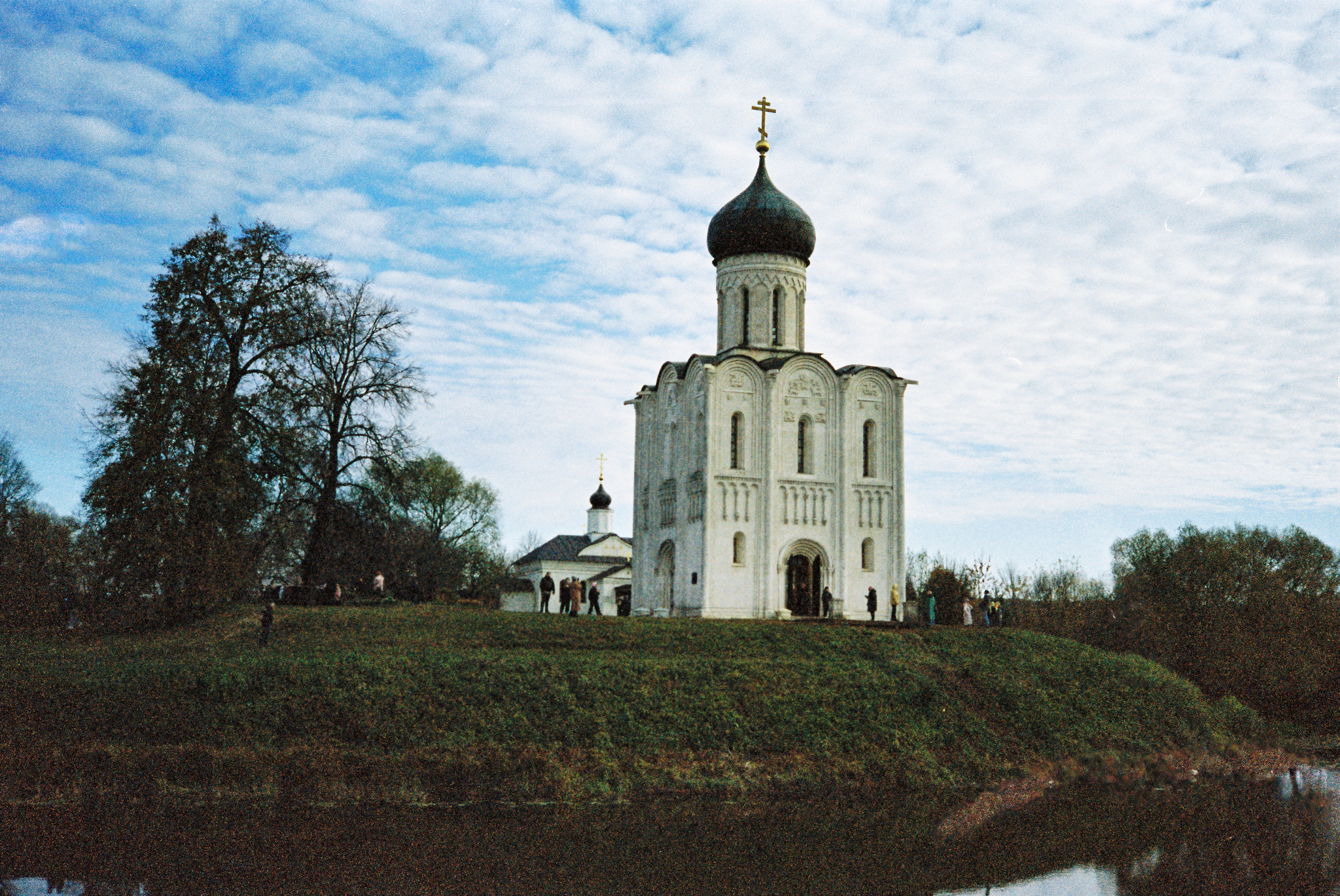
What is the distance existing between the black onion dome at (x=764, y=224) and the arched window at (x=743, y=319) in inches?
46.4

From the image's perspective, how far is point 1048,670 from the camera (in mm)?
24484

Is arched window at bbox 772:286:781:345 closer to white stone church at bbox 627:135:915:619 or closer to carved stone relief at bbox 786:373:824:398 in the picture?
white stone church at bbox 627:135:915:619

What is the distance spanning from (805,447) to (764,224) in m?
6.50

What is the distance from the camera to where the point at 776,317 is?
3359cm

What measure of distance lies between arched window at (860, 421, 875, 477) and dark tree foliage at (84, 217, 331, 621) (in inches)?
592

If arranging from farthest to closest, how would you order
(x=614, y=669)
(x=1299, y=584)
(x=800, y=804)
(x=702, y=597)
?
1. (x=1299, y=584)
2. (x=702, y=597)
3. (x=614, y=669)
4. (x=800, y=804)

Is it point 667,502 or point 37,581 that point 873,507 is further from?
point 37,581

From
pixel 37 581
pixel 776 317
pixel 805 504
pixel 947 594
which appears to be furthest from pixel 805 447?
pixel 37 581

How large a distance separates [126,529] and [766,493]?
15671mm

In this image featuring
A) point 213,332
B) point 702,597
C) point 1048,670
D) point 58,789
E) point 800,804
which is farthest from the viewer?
point 702,597

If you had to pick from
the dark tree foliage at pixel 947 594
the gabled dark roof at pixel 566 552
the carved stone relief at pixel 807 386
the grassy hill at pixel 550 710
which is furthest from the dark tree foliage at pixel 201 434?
the gabled dark roof at pixel 566 552

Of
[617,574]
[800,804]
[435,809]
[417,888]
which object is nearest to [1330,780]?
[800,804]

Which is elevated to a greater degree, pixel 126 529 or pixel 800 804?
pixel 126 529

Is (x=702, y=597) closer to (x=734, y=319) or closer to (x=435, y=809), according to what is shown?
(x=734, y=319)
